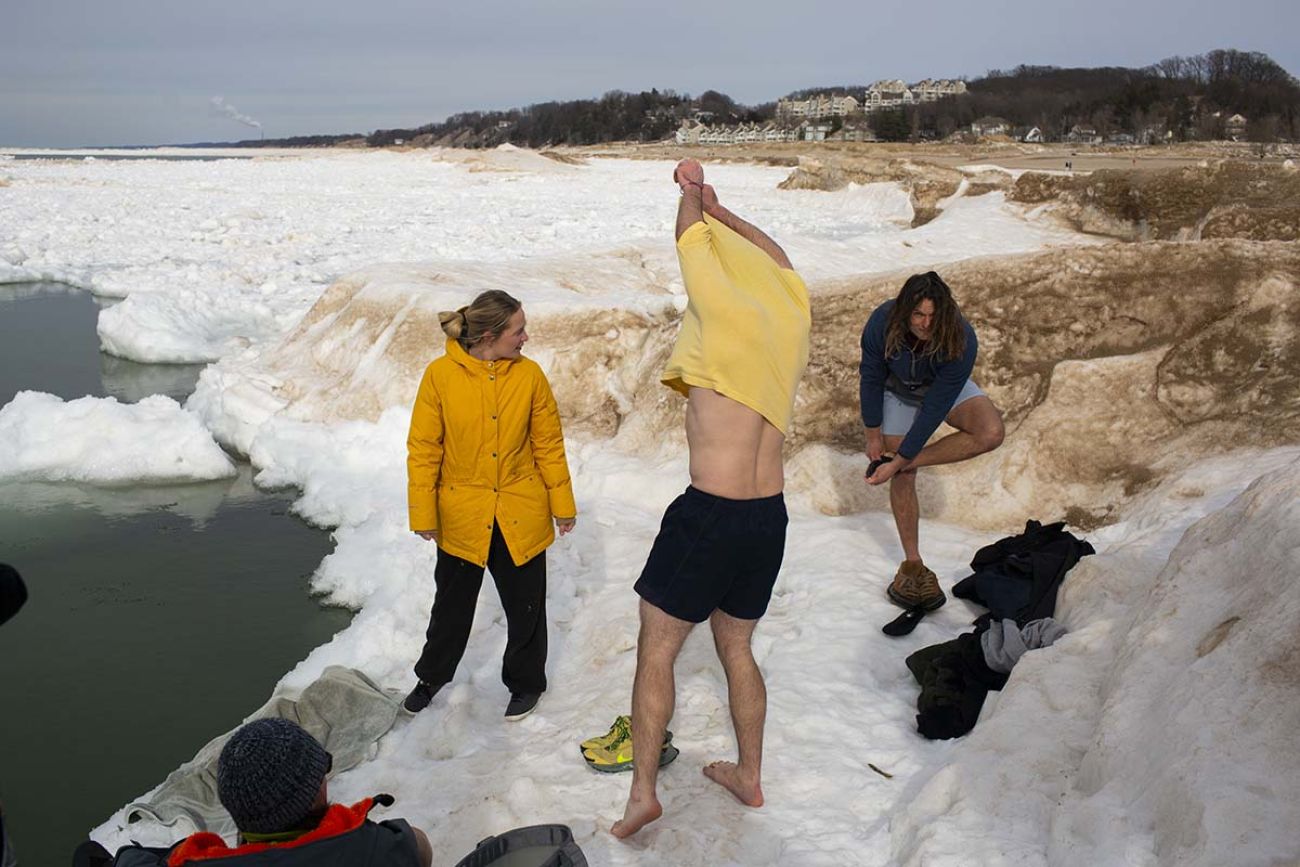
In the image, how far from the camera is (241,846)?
2.02 m

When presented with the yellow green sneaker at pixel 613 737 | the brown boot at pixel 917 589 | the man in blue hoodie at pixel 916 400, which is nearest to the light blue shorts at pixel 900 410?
the man in blue hoodie at pixel 916 400

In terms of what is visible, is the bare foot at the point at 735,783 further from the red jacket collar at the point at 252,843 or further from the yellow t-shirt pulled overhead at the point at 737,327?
the red jacket collar at the point at 252,843

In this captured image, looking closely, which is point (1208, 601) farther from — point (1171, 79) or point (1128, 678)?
point (1171, 79)

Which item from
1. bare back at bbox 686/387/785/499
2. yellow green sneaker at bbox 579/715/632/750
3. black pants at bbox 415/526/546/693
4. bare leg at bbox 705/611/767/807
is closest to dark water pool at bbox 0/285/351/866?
black pants at bbox 415/526/546/693

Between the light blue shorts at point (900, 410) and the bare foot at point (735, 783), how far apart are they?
193 cm

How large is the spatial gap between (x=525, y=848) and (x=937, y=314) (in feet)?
9.37

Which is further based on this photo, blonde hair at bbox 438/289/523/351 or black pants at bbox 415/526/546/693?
black pants at bbox 415/526/546/693

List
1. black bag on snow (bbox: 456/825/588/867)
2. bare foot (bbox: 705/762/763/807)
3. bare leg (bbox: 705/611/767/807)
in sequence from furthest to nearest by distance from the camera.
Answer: bare foot (bbox: 705/762/763/807), bare leg (bbox: 705/611/767/807), black bag on snow (bbox: 456/825/588/867)

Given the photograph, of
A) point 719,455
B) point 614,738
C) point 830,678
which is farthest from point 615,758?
point 719,455

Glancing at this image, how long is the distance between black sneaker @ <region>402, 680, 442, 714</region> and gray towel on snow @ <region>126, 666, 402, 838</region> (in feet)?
0.21

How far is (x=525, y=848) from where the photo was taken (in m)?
2.33

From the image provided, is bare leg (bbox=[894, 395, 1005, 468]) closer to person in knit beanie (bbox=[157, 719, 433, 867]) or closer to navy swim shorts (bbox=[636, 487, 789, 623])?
navy swim shorts (bbox=[636, 487, 789, 623])

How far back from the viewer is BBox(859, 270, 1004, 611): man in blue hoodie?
4.28 meters

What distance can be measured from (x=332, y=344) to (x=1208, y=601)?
25.5ft
